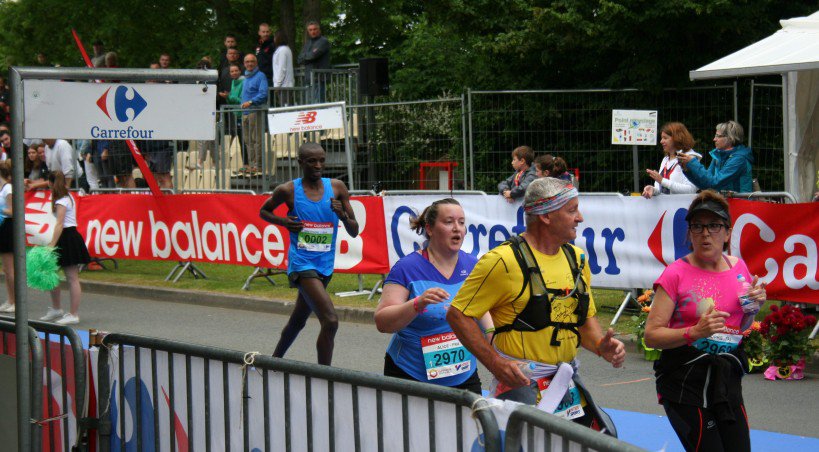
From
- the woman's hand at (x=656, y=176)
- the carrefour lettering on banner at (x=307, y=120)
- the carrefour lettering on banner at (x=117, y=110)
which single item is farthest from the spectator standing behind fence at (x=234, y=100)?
the carrefour lettering on banner at (x=117, y=110)

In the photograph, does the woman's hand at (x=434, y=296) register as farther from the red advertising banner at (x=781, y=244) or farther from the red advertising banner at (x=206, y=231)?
the red advertising banner at (x=206, y=231)

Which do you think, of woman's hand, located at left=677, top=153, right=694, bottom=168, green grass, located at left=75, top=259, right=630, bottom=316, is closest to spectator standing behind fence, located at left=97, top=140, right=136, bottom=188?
green grass, located at left=75, top=259, right=630, bottom=316

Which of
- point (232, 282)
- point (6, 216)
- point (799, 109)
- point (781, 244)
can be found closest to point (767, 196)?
point (781, 244)

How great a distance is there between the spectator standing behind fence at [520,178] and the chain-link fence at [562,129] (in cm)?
289

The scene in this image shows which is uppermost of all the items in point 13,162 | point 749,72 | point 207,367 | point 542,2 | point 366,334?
point 542,2

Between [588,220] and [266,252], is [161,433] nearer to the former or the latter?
[588,220]

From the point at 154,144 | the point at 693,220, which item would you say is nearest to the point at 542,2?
the point at 154,144

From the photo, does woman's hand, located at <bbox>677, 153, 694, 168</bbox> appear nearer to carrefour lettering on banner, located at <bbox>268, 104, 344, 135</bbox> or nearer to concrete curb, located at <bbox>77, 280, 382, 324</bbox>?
concrete curb, located at <bbox>77, 280, 382, 324</bbox>

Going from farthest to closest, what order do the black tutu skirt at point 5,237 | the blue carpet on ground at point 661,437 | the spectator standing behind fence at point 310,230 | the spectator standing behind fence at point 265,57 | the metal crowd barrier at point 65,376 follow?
the spectator standing behind fence at point 265,57 → the black tutu skirt at point 5,237 → the spectator standing behind fence at point 310,230 → the blue carpet on ground at point 661,437 → the metal crowd barrier at point 65,376

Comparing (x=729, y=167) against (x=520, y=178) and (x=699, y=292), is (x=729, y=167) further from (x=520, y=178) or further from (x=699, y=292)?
(x=699, y=292)

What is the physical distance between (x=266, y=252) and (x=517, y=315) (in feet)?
33.1

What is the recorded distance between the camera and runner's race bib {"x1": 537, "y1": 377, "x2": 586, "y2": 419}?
4848mm

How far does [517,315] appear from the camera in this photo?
4875mm

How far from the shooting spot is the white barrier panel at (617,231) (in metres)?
11.2
